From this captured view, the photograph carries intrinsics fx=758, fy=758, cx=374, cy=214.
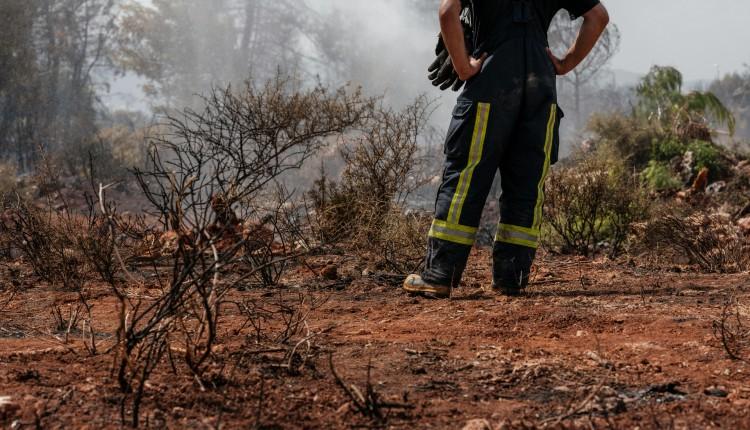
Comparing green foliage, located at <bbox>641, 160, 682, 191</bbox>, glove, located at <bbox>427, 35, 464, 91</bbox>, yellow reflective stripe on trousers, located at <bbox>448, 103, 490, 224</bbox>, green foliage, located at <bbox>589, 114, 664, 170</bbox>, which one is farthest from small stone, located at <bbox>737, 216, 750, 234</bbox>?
yellow reflective stripe on trousers, located at <bbox>448, 103, 490, 224</bbox>

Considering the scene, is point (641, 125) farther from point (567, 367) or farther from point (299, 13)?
point (299, 13)

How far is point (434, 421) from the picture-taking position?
1760 millimetres

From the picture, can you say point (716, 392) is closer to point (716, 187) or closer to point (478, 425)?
point (478, 425)

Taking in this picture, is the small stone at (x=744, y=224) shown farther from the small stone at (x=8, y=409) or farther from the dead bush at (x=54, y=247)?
the small stone at (x=8, y=409)

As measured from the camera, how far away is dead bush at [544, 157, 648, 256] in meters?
6.85

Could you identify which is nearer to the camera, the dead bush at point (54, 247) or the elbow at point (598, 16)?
the elbow at point (598, 16)

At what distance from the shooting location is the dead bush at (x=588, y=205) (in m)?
6.85

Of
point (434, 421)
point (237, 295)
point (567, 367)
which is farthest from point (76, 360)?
point (237, 295)

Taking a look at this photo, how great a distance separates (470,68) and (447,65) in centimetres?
40

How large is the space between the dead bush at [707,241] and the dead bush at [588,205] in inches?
31.2

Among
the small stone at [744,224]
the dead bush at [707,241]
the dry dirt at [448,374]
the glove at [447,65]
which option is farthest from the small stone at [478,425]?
the small stone at [744,224]

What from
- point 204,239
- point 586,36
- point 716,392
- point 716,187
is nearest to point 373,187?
point 586,36

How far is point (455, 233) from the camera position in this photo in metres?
3.58

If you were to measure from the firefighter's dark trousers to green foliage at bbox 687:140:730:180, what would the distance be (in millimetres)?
7500
